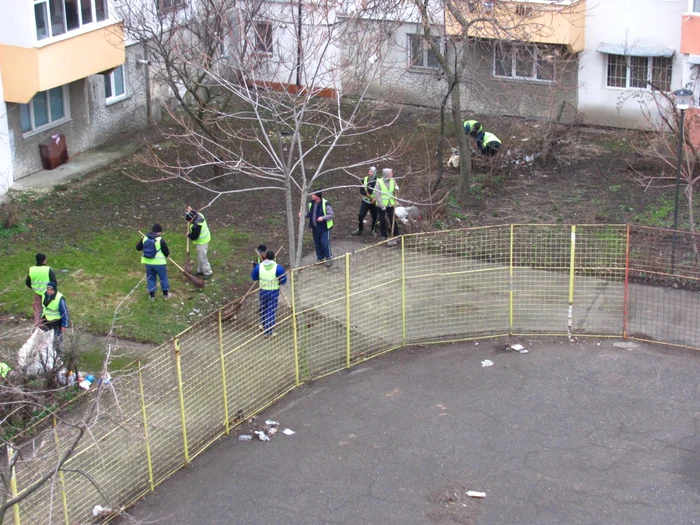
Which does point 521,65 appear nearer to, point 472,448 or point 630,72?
point 630,72

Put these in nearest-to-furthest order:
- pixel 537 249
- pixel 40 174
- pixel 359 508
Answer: pixel 359 508, pixel 537 249, pixel 40 174

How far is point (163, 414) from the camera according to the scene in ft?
37.1

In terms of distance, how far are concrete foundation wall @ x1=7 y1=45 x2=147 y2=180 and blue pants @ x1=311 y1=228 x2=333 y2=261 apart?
694 centimetres

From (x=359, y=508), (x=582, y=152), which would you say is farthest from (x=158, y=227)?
(x=582, y=152)

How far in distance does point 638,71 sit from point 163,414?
16.4 meters

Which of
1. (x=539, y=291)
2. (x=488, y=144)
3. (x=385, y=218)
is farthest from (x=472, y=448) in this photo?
(x=488, y=144)

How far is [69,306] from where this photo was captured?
49.3 feet

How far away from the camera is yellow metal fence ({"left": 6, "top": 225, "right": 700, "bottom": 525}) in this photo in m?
10.9

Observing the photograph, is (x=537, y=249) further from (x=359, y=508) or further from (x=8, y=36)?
(x=8, y=36)

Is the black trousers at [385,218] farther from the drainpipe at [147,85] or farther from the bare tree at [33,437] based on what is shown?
the drainpipe at [147,85]

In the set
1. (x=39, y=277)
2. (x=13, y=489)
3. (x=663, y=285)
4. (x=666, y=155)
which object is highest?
(x=666, y=155)

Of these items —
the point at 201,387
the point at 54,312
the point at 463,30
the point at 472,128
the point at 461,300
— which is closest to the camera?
the point at 201,387

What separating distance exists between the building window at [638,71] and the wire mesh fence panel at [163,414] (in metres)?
15.6

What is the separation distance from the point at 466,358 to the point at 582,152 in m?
9.67
